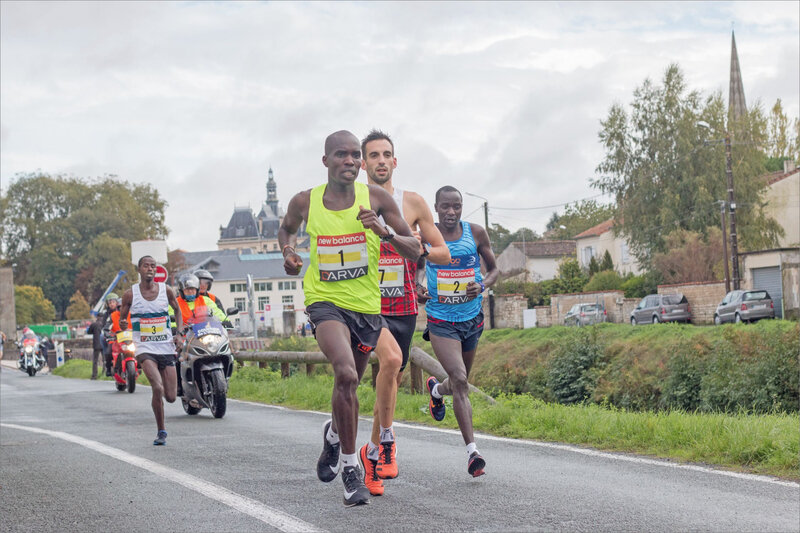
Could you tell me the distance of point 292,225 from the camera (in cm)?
538

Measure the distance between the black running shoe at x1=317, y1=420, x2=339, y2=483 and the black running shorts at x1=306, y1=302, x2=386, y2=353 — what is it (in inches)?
18.1

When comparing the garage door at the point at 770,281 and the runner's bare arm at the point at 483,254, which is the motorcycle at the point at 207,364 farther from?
the garage door at the point at 770,281

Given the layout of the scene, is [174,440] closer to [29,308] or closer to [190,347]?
[190,347]

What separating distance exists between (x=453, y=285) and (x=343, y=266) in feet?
6.00

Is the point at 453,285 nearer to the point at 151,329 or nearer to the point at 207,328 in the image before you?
the point at 151,329

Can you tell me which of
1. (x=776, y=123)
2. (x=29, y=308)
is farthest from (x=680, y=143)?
(x=29, y=308)

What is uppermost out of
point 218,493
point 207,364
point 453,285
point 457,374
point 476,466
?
point 453,285

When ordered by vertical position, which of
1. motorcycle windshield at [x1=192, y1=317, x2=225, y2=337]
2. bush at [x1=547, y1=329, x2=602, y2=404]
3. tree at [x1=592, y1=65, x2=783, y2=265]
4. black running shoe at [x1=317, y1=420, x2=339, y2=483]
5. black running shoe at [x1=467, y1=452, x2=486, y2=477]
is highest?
tree at [x1=592, y1=65, x2=783, y2=265]

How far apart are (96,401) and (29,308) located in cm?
8916

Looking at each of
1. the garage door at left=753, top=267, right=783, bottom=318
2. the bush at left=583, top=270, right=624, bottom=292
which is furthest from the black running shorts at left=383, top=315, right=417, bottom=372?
the bush at left=583, top=270, right=624, bottom=292

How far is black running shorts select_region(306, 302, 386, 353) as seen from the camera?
17.5 ft

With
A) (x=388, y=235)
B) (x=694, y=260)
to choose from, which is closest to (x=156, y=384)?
(x=388, y=235)

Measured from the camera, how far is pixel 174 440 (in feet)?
40.2

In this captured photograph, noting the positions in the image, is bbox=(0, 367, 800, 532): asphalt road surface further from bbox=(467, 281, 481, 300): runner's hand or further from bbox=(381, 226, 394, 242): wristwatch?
bbox=(381, 226, 394, 242): wristwatch
